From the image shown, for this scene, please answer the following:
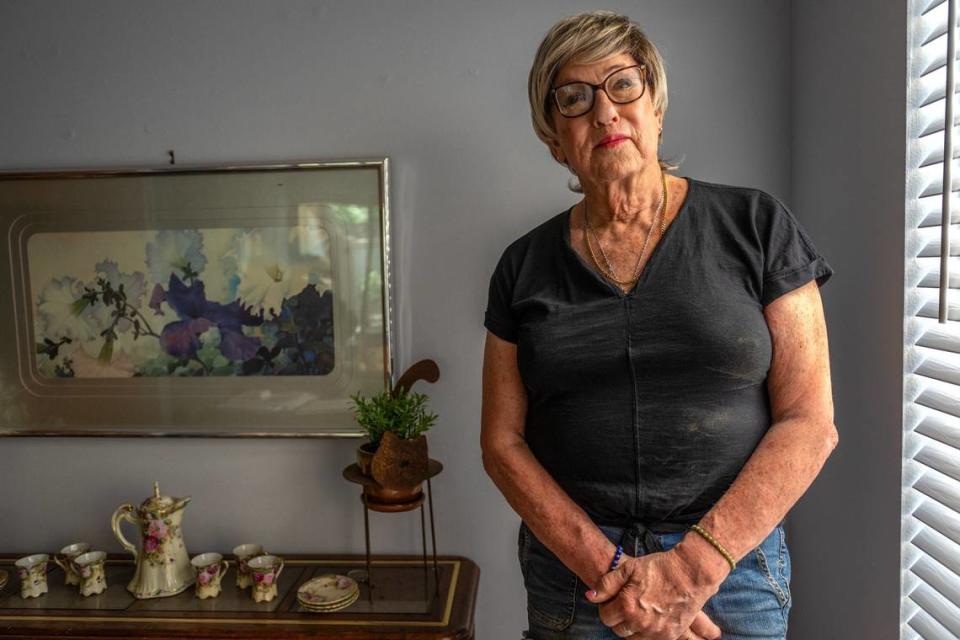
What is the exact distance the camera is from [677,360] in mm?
1052

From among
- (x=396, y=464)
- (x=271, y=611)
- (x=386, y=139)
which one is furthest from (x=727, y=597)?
(x=386, y=139)

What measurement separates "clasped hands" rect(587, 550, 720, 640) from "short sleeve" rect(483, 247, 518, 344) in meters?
0.42

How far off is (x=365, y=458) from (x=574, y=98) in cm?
92

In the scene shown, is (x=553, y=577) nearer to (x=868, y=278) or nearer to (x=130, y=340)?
(x=868, y=278)

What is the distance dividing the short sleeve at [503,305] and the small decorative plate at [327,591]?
74 cm

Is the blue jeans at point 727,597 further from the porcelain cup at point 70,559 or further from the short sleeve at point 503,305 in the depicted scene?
the porcelain cup at point 70,559

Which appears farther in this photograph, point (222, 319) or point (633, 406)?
point (222, 319)

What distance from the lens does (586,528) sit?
1.07 meters

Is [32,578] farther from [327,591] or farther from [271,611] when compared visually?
[327,591]

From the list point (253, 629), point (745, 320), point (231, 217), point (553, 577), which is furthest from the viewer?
point (231, 217)

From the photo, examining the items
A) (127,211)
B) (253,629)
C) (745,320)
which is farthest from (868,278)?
(127,211)

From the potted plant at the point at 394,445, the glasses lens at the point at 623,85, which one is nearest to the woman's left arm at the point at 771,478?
the glasses lens at the point at 623,85

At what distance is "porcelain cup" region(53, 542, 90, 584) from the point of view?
1709 millimetres

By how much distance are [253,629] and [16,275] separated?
1.13 m
